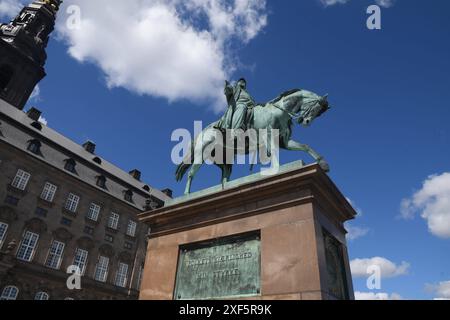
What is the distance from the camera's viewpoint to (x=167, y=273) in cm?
631

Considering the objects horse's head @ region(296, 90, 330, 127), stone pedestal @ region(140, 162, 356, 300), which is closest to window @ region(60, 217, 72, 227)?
stone pedestal @ region(140, 162, 356, 300)

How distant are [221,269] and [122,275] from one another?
130 feet

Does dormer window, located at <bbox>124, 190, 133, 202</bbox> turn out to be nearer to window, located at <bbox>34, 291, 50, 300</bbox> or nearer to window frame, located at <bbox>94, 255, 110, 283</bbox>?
window frame, located at <bbox>94, 255, 110, 283</bbox>

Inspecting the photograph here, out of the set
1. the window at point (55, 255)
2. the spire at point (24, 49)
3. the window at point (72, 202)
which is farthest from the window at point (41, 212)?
the spire at point (24, 49)

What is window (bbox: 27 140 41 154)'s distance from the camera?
120 feet

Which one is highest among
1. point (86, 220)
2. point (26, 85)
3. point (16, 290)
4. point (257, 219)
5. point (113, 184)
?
point (26, 85)

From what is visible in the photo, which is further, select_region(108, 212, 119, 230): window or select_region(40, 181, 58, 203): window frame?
select_region(108, 212, 119, 230): window

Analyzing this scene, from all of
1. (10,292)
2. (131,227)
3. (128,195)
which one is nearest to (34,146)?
(128,195)

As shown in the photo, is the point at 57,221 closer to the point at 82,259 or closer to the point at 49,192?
the point at 49,192

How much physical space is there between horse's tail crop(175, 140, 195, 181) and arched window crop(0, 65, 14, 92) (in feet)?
186
